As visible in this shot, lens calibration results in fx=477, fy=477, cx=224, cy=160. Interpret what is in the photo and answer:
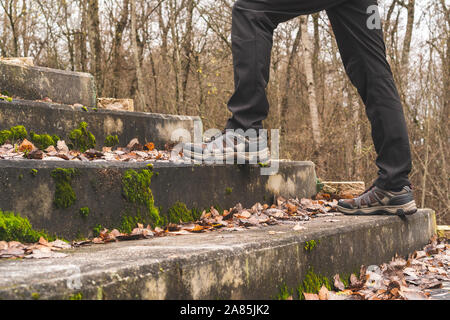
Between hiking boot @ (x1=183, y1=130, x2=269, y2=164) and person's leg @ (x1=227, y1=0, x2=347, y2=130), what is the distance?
0.09 metres

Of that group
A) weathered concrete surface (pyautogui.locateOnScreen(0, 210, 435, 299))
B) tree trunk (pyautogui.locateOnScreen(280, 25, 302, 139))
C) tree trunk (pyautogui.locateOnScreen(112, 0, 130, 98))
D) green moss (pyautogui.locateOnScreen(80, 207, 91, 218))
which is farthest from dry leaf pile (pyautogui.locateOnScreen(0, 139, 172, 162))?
tree trunk (pyautogui.locateOnScreen(112, 0, 130, 98))

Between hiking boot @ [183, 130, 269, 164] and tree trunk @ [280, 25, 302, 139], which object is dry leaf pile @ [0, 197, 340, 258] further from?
tree trunk @ [280, 25, 302, 139]

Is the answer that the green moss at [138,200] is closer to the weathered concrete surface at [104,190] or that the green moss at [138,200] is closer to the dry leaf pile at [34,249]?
the weathered concrete surface at [104,190]

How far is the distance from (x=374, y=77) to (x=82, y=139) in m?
1.92

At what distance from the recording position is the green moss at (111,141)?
3.36 metres

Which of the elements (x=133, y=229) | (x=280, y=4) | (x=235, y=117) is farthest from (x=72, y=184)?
(x=280, y=4)

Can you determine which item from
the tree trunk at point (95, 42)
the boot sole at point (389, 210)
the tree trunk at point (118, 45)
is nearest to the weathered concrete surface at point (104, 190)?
the boot sole at point (389, 210)

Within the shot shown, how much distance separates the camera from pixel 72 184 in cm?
214

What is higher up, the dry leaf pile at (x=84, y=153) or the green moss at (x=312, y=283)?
the dry leaf pile at (x=84, y=153)

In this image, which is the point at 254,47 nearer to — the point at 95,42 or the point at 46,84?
the point at 46,84

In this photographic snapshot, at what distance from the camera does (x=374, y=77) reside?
286cm

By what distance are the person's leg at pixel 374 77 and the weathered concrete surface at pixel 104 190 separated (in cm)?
85

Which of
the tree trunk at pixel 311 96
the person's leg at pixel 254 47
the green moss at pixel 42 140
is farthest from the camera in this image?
the tree trunk at pixel 311 96

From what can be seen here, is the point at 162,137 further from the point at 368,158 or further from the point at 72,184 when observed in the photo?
the point at 368,158
